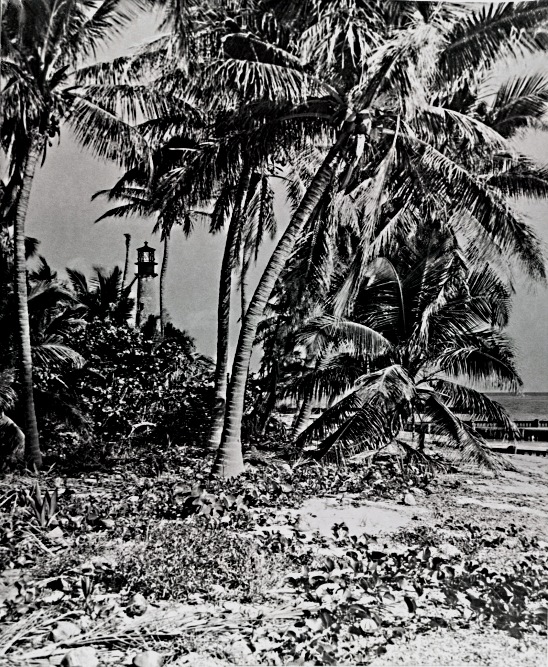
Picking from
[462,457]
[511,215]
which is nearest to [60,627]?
[462,457]

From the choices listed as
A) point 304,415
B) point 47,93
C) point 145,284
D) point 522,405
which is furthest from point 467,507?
point 47,93

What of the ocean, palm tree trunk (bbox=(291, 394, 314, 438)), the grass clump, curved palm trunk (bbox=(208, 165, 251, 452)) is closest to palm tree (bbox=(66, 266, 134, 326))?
curved palm trunk (bbox=(208, 165, 251, 452))

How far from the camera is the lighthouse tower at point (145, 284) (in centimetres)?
369

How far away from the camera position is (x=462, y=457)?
4074 millimetres

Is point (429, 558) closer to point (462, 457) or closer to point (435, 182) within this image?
point (462, 457)

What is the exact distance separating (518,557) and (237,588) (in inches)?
58.7

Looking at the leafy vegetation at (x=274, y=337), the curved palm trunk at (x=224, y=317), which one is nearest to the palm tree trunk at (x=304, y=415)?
the leafy vegetation at (x=274, y=337)

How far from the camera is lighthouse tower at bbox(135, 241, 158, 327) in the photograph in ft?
12.1

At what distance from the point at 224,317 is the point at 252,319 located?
2.90 feet

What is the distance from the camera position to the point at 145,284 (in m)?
3.75

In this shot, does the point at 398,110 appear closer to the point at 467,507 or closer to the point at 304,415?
the point at 304,415

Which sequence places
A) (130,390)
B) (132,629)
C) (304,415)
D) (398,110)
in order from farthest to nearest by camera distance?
1. (304,415)
2. (398,110)
3. (130,390)
4. (132,629)

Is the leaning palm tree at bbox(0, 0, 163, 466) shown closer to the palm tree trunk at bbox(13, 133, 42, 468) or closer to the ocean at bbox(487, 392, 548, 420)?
the palm tree trunk at bbox(13, 133, 42, 468)

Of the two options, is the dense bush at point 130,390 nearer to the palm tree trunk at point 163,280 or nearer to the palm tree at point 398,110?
the palm tree trunk at point 163,280
